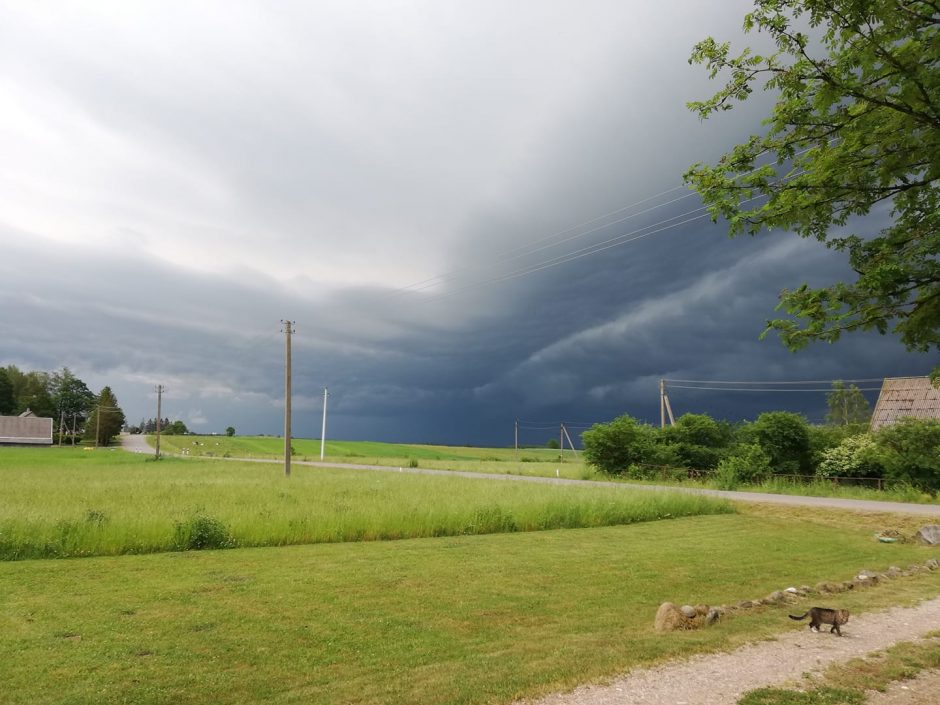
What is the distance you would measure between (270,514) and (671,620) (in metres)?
12.7

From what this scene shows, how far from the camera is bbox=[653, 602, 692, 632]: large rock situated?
8031 millimetres

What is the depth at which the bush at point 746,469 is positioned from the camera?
33969 mm

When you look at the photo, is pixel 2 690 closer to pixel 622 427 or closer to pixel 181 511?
pixel 181 511

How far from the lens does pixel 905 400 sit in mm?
44875

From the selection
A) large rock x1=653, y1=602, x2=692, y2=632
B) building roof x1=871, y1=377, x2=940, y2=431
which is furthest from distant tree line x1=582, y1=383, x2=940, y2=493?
large rock x1=653, y1=602, x2=692, y2=632

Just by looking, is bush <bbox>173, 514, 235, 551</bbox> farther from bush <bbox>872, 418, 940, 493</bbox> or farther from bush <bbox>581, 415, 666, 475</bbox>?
bush <bbox>581, 415, 666, 475</bbox>

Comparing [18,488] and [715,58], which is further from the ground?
[715,58]

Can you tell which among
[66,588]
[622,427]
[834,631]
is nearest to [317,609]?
[66,588]

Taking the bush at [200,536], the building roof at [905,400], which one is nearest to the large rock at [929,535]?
the bush at [200,536]

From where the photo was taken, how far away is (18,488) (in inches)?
1070

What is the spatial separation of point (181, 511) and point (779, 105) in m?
18.3

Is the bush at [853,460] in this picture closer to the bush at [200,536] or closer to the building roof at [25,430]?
the bush at [200,536]

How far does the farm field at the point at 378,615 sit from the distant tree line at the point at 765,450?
16173 millimetres

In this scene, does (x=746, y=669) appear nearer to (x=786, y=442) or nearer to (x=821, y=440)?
(x=786, y=442)
